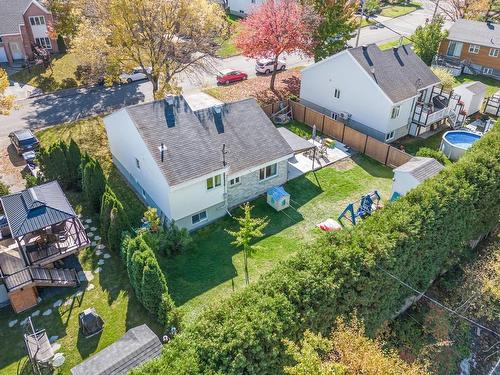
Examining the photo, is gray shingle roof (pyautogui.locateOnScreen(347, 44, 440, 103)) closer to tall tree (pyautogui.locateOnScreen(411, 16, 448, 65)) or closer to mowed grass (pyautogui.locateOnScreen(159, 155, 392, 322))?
mowed grass (pyautogui.locateOnScreen(159, 155, 392, 322))

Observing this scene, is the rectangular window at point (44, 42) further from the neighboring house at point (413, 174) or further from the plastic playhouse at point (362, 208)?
the neighboring house at point (413, 174)

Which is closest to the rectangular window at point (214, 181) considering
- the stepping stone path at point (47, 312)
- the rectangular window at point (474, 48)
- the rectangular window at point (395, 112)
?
the stepping stone path at point (47, 312)

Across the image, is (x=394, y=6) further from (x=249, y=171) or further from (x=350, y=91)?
(x=249, y=171)

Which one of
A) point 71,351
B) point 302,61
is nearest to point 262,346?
point 71,351

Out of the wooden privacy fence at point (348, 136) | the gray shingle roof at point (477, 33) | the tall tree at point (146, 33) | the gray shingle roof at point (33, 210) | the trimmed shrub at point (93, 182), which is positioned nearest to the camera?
the gray shingle roof at point (33, 210)

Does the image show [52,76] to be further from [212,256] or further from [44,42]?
[212,256]
